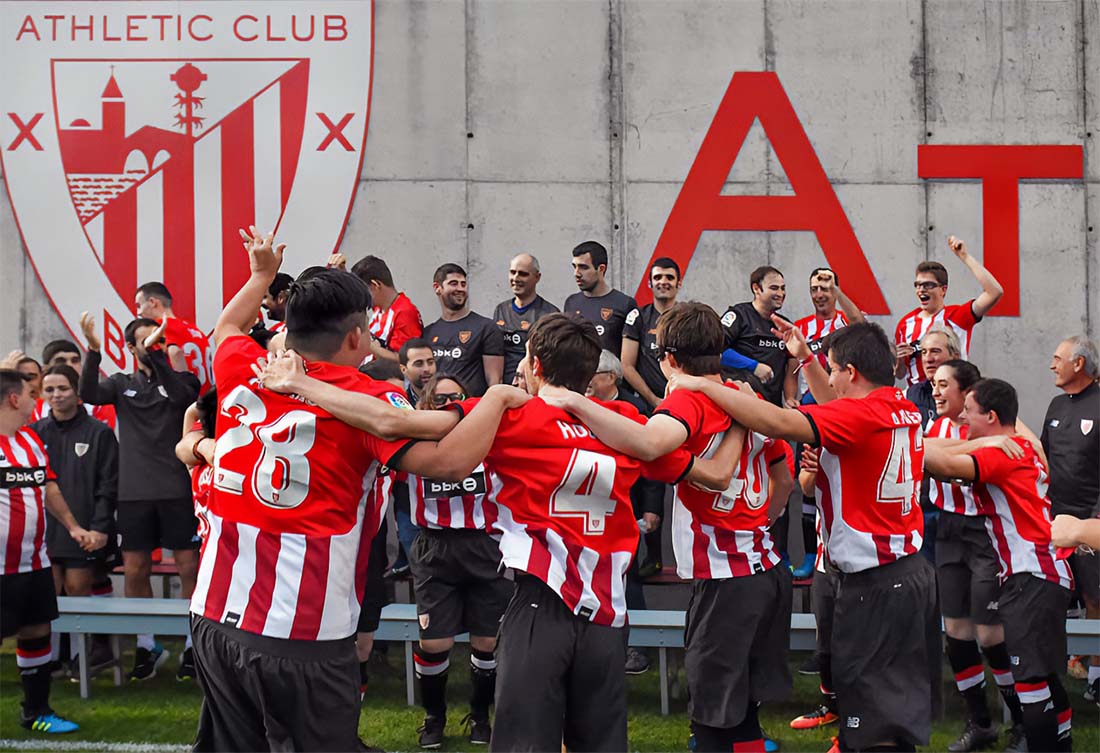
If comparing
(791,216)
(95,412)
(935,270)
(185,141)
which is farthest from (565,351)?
(185,141)

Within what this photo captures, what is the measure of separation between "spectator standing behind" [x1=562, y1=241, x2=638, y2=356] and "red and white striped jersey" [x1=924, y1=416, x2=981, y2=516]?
235 centimetres

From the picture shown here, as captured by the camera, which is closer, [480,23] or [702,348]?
[702,348]

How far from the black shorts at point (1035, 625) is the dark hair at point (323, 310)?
3751 millimetres

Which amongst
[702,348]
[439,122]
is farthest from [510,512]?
[439,122]

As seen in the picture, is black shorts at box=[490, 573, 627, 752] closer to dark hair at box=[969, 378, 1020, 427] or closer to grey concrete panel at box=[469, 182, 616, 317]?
dark hair at box=[969, 378, 1020, 427]

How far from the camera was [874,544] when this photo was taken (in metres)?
4.81

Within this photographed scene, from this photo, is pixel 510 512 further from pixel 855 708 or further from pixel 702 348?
pixel 855 708

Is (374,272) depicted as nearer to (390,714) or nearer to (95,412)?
(95,412)

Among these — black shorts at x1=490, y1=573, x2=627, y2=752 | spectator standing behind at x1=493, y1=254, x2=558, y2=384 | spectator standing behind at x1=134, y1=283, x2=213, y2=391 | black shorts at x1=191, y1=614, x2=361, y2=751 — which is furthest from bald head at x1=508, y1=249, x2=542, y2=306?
black shorts at x1=191, y1=614, x2=361, y2=751

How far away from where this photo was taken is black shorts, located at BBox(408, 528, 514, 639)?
619 cm

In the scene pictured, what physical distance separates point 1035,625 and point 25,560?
18.0 ft

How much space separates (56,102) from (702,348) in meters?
7.10

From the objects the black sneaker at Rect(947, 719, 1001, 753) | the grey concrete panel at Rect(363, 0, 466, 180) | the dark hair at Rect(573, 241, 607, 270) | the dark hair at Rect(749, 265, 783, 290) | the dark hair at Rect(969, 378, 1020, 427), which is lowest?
the black sneaker at Rect(947, 719, 1001, 753)

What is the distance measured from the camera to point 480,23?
374 inches
